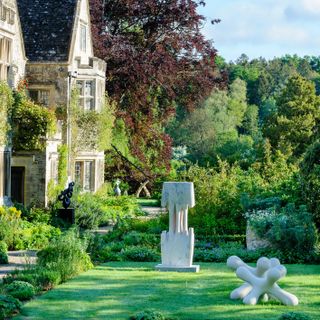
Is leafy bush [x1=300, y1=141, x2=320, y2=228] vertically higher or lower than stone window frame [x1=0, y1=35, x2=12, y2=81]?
lower

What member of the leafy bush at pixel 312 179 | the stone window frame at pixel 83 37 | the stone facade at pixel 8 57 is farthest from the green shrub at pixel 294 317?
the stone window frame at pixel 83 37

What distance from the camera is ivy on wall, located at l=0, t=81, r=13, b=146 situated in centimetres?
2953

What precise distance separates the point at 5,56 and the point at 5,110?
109 inches

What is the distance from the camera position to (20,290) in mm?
15641

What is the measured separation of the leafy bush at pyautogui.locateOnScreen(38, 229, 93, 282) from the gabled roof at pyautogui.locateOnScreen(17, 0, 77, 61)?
17882mm

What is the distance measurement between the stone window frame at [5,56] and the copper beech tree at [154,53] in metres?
12.4

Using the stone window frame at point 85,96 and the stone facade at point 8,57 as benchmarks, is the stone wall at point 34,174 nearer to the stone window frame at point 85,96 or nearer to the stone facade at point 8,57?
the stone facade at point 8,57

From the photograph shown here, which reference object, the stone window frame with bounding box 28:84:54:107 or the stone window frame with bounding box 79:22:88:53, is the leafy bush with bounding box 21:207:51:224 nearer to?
the stone window frame with bounding box 28:84:54:107

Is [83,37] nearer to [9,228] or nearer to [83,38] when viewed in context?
[83,38]

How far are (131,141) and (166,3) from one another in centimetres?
751

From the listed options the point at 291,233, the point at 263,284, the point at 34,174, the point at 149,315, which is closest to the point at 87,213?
the point at 34,174

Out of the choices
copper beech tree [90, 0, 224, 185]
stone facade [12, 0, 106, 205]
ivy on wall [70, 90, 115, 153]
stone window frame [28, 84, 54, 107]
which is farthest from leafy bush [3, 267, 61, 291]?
copper beech tree [90, 0, 224, 185]

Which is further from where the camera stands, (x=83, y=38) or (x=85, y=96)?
(x=83, y=38)

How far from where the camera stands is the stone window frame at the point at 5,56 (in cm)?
3127
